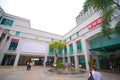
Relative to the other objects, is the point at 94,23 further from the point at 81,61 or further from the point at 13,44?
the point at 13,44

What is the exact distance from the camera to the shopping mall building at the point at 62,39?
14.2 meters

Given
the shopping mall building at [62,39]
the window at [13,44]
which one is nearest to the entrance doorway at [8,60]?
the shopping mall building at [62,39]

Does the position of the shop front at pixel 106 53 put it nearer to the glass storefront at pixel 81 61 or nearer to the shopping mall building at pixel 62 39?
the shopping mall building at pixel 62 39

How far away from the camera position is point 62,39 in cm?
2892

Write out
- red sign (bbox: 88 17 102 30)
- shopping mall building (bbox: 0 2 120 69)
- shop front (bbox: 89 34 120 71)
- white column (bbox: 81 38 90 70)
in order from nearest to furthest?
shop front (bbox: 89 34 120 71) < red sign (bbox: 88 17 102 30) < shopping mall building (bbox: 0 2 120 69) < white column (bbox: 81 38 90 70)

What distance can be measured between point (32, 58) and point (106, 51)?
22.9m

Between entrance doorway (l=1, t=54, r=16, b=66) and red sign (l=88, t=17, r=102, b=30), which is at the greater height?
red sign (l=88, t=17, r=102, b=30)

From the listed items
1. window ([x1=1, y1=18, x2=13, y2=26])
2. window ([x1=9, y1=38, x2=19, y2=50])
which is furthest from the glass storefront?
window ([x1=1, y1=18, x2=13, y2=26])

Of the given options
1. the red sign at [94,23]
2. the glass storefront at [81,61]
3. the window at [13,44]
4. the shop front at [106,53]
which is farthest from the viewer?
the window at [13,44]

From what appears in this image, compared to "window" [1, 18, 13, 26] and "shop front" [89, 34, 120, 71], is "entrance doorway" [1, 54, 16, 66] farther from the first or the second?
"shop front" [89, 34, 120, 71]

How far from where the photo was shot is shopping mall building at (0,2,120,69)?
14.2 meters

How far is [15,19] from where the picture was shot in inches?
882

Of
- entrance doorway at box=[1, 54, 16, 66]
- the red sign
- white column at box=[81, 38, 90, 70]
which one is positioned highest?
the red sign

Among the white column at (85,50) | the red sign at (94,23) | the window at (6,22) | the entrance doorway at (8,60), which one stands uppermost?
the window at (6,22)
